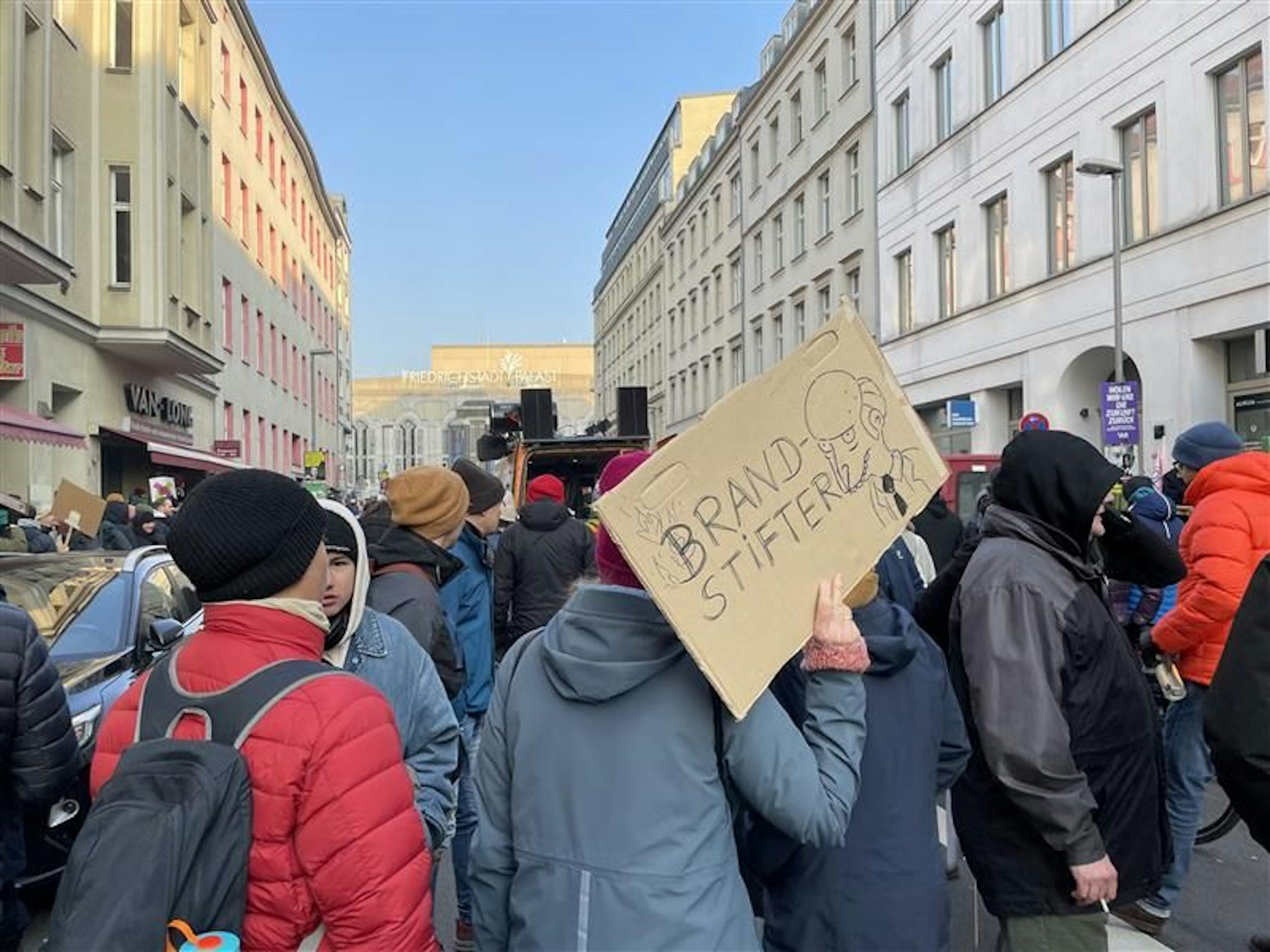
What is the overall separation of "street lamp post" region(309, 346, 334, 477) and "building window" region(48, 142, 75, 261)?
20.4 m

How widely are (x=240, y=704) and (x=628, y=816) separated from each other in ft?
2.34

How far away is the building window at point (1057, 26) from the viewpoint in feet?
64.2

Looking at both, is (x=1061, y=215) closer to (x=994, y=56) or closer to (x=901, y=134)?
(x=994, y=56)

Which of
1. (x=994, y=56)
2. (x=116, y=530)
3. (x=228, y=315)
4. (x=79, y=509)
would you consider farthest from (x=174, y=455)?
(x=994, y=56)

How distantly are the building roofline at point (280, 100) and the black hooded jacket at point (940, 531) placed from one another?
2902 centimetres

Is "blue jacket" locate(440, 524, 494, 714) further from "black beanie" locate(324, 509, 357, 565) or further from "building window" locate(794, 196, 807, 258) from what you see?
"building window" locate(794, 196, 807, 258)

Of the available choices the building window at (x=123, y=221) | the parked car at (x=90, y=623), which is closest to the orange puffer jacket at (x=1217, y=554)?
the parked car at (x=90, y=623)

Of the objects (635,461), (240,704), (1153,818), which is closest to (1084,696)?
(1153,818)

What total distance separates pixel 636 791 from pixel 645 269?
212 ft

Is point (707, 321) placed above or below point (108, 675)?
above

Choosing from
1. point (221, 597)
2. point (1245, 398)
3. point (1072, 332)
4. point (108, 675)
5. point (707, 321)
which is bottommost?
point (108, 675)

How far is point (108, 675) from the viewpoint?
208 inches

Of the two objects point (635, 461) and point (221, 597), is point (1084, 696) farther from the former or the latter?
point (221, 597)

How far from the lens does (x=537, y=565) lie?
24.0ft
